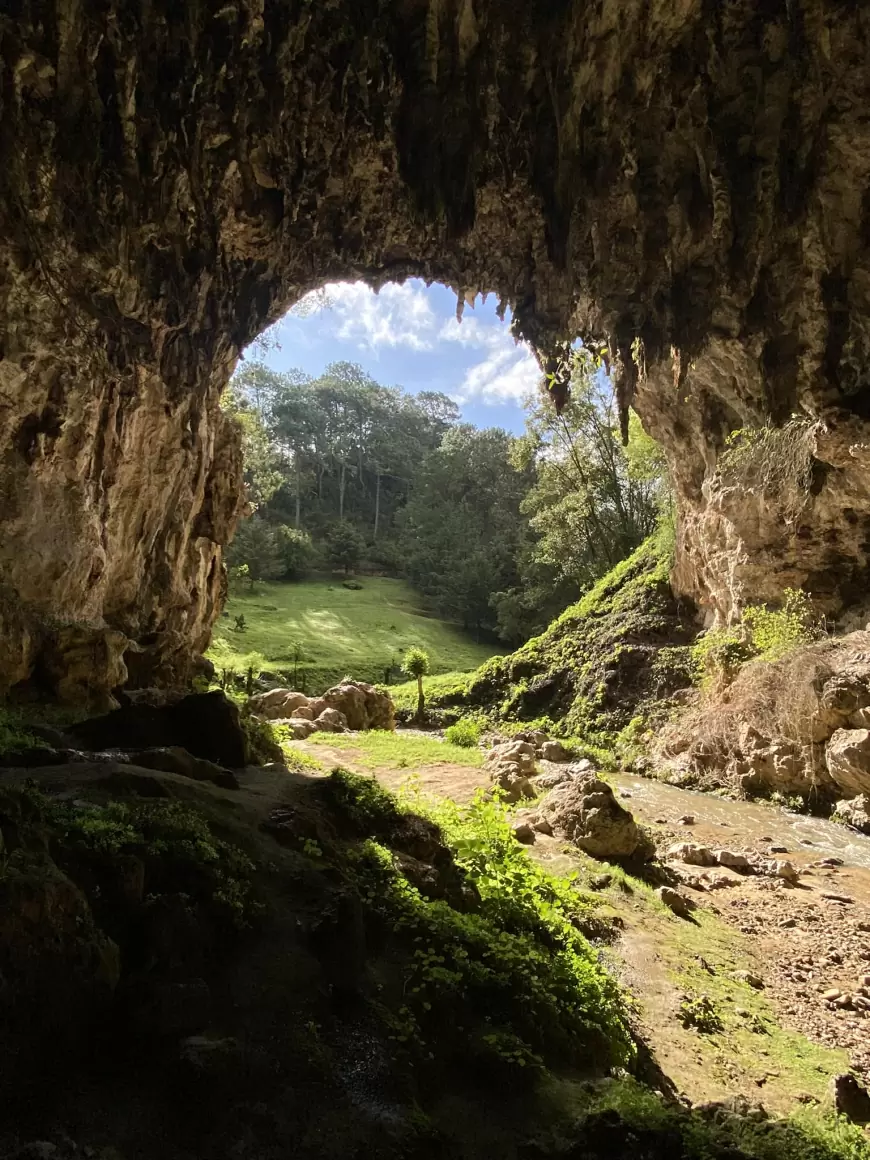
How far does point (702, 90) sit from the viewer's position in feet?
35.3

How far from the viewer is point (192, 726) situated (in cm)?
789

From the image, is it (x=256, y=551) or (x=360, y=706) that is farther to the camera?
(x=256, y=551)

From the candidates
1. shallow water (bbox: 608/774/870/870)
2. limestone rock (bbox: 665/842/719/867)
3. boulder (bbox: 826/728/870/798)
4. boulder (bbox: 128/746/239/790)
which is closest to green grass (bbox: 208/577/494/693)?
shallow water (bbox: 608/774/870/870)

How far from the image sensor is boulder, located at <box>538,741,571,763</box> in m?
13.8

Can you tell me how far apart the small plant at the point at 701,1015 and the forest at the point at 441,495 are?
14526 millimetres

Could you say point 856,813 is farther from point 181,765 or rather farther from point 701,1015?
point 181,765

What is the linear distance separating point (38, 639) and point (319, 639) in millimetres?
22945

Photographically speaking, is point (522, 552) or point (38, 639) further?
point (522, 552)

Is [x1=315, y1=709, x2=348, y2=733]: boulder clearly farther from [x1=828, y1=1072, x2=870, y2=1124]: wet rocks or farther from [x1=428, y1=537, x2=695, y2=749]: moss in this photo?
[x1=828, y1=1072, x2=870, y2=1124]: wet rocks

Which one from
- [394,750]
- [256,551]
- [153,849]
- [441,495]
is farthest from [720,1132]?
[441,495]

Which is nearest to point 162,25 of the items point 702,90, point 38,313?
point 38,313

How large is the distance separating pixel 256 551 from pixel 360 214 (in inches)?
1095

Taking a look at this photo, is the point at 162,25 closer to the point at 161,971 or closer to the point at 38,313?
the point at 38,313

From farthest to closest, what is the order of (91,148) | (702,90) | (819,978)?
1. (702,90)
2. (91,148)
3. (819,978)
